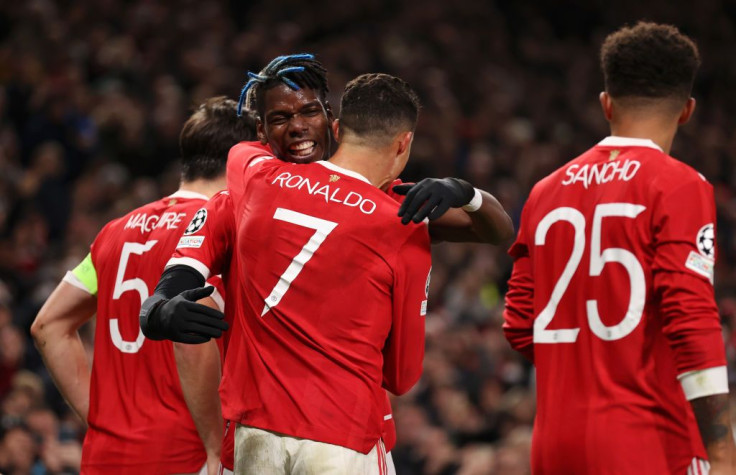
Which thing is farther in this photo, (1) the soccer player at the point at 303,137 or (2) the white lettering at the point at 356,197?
(1) the soccer player at the point at 303,137

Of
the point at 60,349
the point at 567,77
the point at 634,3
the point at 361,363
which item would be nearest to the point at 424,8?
the point at 567,77

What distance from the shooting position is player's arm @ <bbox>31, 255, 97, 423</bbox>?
16.1ft

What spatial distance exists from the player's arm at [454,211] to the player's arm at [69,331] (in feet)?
5.78

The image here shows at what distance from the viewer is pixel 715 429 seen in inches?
126

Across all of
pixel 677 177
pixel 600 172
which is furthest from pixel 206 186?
pixel 677 177

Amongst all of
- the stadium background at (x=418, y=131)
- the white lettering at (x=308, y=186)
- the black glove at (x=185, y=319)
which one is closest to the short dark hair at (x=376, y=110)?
the white lettering at (x=308, y=186)

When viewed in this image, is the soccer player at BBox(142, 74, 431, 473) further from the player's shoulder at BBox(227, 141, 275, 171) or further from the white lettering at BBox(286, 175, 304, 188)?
the player's shoulder at BBox(227, 141, 275, 171)

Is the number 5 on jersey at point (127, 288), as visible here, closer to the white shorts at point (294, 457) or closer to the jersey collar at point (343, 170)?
the white shorts at point (294, 457)

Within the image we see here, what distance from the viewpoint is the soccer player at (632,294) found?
3254mm

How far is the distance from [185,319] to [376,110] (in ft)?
3.14

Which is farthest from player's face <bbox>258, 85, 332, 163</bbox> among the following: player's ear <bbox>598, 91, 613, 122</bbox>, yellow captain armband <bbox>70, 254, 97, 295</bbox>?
yellow captain armband <bbox>70, 254, 97, 295</bbox>

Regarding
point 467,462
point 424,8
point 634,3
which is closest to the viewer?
point 467,462

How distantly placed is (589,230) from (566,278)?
172mm

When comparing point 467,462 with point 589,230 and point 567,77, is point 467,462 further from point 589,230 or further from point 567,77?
point 567,77
